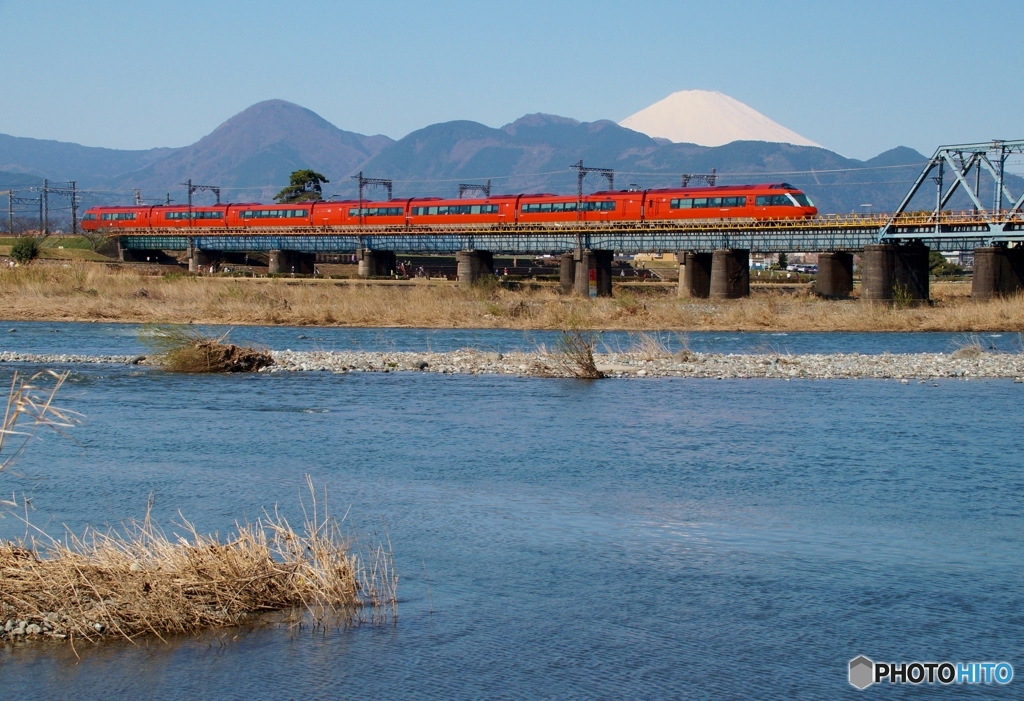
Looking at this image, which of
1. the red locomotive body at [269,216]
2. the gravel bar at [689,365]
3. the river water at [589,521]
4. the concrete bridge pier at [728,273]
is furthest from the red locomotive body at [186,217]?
the river water at [589,521]

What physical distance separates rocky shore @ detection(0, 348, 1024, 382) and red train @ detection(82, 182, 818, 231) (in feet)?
127

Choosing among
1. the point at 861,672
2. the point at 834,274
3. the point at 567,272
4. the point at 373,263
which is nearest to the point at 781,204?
the point at 834,274

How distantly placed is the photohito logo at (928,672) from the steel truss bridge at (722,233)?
56.3 m

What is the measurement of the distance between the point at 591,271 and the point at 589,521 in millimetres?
67958

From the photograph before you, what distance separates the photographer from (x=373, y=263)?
9862 centimetres

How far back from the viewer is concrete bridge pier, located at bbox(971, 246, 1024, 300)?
2532 inches

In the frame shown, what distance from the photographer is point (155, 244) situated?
357ft

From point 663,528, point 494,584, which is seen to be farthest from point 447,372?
point 494,584

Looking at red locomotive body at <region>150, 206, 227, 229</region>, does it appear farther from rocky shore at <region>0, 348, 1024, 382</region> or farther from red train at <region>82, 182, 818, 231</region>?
rocky shore at <region>0, 348, 1024, 382</region>

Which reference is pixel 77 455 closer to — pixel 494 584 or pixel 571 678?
pixel 494 584

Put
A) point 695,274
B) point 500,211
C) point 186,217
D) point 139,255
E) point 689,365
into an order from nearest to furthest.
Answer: point 689,365
point 695,274
point 500,211
point 186,217
point 139,255

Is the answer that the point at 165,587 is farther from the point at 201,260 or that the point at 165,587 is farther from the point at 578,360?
the point at 201,260

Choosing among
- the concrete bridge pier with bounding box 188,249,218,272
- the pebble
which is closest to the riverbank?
the pebble

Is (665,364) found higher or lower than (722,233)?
lower
